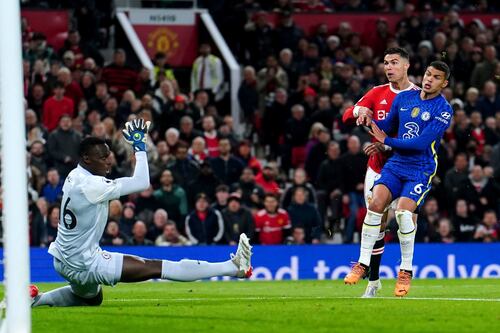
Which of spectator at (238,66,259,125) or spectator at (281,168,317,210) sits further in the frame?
spectator at (238,66,259,125)

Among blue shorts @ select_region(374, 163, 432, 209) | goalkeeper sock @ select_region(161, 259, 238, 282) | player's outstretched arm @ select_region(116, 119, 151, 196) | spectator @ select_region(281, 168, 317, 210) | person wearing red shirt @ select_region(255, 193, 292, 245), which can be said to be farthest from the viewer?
spectator @ select_region(281, 168, 317, 210)

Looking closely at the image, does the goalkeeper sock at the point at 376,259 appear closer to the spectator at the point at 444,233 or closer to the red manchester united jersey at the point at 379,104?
the red manchester united jersey at the point at 379,104

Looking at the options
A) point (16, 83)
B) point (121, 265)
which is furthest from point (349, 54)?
point (16, 83)

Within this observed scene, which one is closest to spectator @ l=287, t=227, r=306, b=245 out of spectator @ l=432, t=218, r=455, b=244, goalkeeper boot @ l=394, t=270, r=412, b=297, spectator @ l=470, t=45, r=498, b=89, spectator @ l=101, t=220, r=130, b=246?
spectator @ l=432, t=218, r=455, b=244

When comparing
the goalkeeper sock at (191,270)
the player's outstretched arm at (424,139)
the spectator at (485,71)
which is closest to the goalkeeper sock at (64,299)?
the goalkeeper sock at (191,270)

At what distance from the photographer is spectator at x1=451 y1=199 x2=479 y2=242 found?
2303 cm

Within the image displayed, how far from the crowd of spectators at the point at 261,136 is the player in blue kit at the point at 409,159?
857cm

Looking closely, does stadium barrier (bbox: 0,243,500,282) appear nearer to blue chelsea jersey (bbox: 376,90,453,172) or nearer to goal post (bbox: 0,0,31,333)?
blue chelsea jersey (bbox: 376,90,453,172)

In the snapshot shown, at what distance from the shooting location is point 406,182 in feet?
43.9

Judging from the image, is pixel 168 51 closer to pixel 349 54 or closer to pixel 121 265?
pixel 349 54

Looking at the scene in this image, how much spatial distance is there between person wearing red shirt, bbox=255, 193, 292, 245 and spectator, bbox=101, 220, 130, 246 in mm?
2290

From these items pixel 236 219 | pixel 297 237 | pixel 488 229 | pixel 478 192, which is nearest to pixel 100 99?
pixel 236 219

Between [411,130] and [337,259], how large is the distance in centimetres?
874

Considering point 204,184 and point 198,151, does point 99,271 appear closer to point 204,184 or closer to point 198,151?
point 204,184
